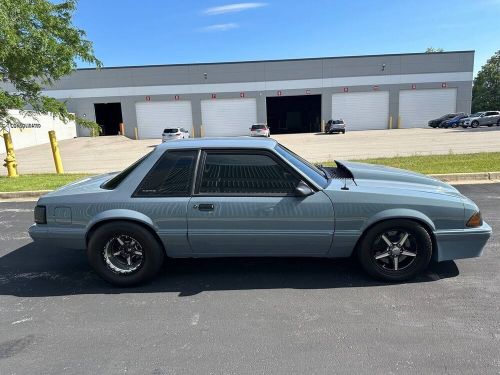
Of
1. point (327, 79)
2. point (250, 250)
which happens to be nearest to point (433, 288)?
point (250, 250)

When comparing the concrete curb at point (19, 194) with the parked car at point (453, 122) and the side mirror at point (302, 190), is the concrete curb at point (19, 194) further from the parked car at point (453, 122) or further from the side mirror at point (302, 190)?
the parked car at point (453, 122)

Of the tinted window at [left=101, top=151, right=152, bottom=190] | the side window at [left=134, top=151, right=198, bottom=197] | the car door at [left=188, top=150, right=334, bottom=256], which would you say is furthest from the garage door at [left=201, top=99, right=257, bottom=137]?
the car door at [left=188, top=150, right=334, bottom=256]

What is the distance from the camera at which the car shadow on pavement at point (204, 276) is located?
3930 mm

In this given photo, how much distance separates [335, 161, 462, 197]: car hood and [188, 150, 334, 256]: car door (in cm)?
73

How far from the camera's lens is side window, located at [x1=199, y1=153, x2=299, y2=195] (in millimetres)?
3834

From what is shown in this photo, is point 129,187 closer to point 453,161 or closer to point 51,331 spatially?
point 51,331

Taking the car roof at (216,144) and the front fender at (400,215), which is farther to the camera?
the car roof at (216,144)

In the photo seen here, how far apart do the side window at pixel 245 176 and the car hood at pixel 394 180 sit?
2.81 feet

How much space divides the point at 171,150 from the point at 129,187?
0.57 m

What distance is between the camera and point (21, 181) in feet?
35.4

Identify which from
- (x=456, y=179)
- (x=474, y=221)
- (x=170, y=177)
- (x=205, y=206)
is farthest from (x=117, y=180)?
(x=456, y=179)

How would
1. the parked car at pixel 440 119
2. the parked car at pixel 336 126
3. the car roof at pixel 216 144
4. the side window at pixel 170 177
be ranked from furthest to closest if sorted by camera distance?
the parked car at pixel 440 119
the parked car at pixel 336 126
the car roof at pixel 216 144
the side window at pixel 170 177

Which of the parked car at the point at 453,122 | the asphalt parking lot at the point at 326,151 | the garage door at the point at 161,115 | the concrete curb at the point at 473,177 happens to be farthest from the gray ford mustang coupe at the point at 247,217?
the parked car at the point at 453,122

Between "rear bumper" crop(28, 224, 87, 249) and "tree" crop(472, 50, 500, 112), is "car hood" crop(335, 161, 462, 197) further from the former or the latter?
"tree" crop(472, 50, 500, 112)
